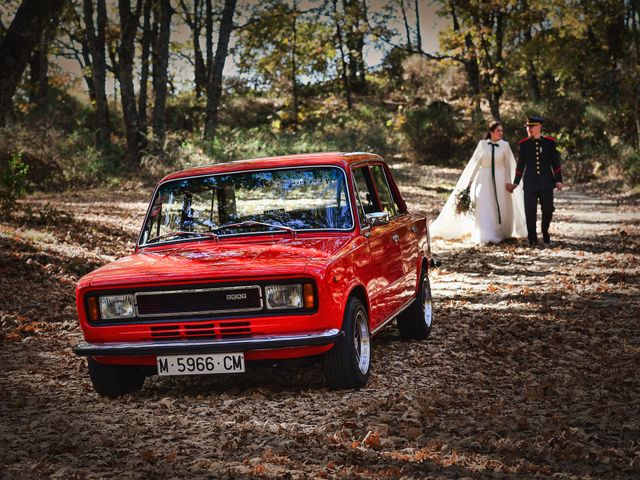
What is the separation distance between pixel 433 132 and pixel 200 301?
3237cm

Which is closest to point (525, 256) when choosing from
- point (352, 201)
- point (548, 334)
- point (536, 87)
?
point (548, 334)

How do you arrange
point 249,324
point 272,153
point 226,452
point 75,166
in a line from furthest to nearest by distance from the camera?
point 272,153 < point 75,166 < point 249,324 < point 226,452

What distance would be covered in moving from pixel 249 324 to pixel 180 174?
1.96 meters

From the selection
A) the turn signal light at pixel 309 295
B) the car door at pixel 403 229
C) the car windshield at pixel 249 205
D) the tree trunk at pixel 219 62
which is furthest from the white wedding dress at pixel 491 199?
the tree trunk at pixel 219 62

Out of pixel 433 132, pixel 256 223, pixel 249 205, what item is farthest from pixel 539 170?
pixel 433 132

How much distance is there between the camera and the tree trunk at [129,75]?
2792cm

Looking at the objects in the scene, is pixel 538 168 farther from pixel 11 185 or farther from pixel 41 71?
pixel 41 71

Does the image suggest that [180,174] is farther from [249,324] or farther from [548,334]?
[548,334]

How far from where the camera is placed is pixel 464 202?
16.2 metres

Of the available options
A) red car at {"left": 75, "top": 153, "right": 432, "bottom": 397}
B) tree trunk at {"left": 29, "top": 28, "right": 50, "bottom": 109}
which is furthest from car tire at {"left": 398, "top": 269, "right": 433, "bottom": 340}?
tree trunk at {"left": 29, "top": 28, "right": 50, "bottom": 109}

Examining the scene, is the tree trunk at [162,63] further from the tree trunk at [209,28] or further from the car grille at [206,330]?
the car grille at [206,330]

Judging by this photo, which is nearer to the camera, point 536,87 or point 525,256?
point 525,256

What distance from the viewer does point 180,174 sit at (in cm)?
752

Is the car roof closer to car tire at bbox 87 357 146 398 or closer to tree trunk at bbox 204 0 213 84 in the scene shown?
car tire at bbox 87 357 146 398
